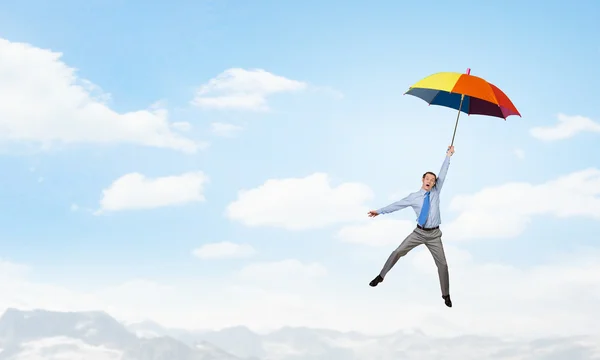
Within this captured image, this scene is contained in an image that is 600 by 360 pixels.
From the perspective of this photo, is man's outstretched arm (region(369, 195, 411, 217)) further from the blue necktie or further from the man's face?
the man's face

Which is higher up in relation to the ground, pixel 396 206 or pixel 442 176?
pixel 442 176

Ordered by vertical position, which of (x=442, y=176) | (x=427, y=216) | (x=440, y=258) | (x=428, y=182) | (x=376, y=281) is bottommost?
(x=376, y=281)

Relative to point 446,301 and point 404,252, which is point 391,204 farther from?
point 446,301

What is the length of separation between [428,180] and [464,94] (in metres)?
1.88

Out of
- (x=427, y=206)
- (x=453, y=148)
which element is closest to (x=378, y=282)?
(x=427, y=206)

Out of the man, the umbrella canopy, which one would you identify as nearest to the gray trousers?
the man

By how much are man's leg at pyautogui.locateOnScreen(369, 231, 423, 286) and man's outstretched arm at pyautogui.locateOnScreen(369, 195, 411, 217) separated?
66 cm

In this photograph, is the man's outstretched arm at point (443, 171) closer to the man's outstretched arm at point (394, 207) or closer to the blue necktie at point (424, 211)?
the blue necktie at point (424, 211)

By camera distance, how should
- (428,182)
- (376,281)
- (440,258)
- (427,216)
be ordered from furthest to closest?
(376,281) → (440,258) → (427,216) → (428,182)

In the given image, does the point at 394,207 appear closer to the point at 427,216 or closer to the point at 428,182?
the point at 427,216

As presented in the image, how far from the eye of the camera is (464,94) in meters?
16.2

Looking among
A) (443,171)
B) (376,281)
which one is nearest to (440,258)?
(376,281)

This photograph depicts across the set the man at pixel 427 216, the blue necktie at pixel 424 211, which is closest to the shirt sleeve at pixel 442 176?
the man at pixel 427 216

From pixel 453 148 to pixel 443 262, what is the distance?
235cm
